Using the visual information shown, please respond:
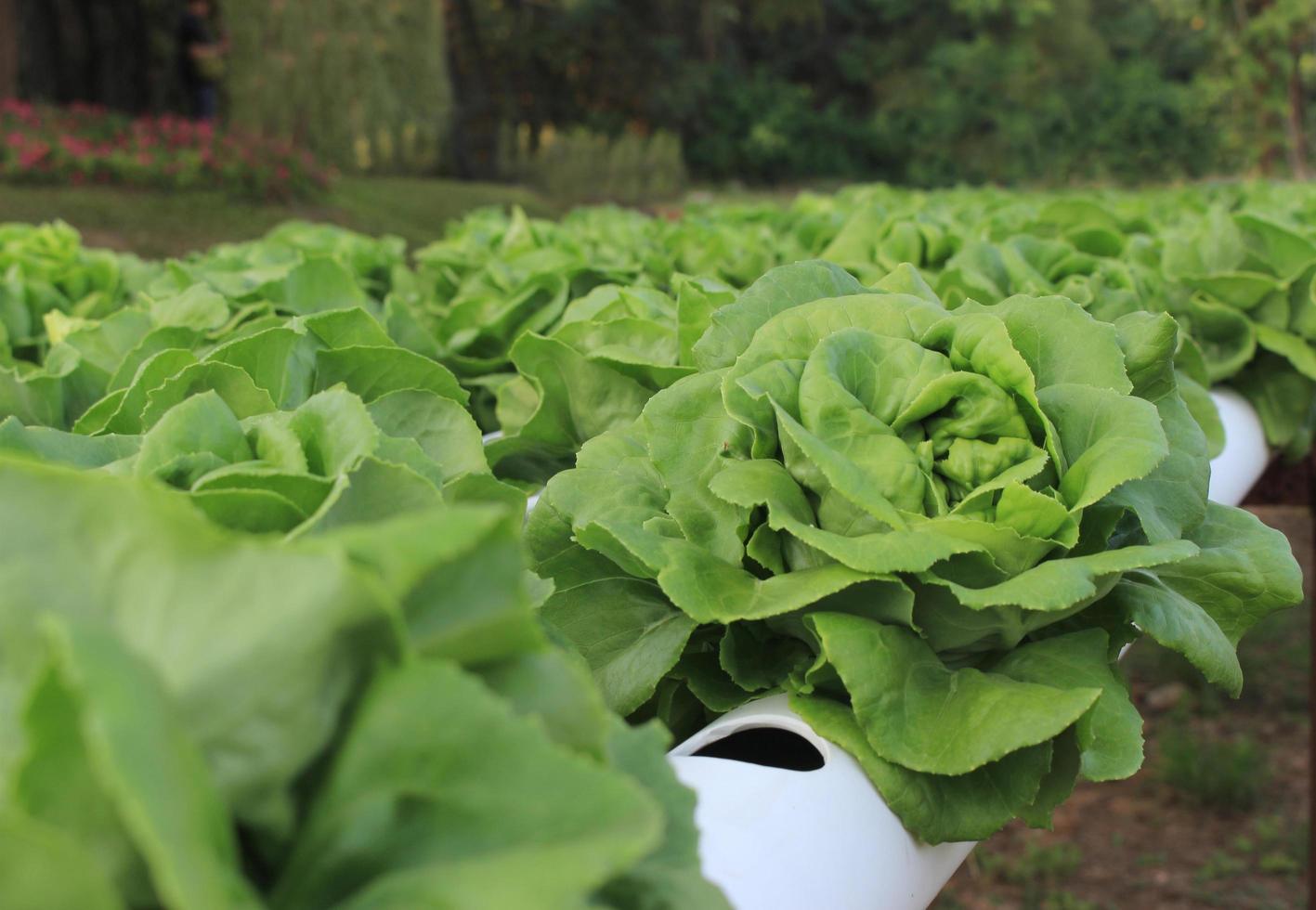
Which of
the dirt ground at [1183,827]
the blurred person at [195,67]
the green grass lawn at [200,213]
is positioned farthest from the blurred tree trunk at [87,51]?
the dirt ground at [1183,827]

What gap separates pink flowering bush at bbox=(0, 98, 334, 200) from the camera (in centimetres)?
984

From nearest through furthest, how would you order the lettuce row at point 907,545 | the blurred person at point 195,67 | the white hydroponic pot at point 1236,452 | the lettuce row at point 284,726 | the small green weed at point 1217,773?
1. the lettuce row at point 284,726
2. the lettuce row at point 907,545
3. the white hydroponic pot at point 1236,452
4. the small green weed at point 1217,773
5. the blurred person at point 195,67

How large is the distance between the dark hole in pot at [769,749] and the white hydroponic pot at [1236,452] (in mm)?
1176

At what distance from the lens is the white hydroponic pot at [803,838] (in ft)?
3.38

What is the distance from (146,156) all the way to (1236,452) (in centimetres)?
999

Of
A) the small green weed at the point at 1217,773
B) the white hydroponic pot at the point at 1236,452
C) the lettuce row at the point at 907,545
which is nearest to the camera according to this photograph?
the lettuce row at the point at 907,545

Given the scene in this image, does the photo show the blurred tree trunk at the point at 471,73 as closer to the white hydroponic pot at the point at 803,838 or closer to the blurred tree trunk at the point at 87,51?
the blurred tree trunk at the point at 87,51

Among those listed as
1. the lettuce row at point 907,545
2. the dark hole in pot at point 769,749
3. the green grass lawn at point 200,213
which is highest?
the lettuce row at point 907,545

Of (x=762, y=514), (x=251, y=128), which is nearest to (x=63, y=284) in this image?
(x=762, y=514)

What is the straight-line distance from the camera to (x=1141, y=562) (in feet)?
3.87

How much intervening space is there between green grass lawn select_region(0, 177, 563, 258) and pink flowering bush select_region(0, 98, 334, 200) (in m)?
0.16

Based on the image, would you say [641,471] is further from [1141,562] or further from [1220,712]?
[1220,712]

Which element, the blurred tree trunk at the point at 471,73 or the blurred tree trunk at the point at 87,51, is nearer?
the blurred tree trunk at the point at 87,51

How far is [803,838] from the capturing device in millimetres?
1083
